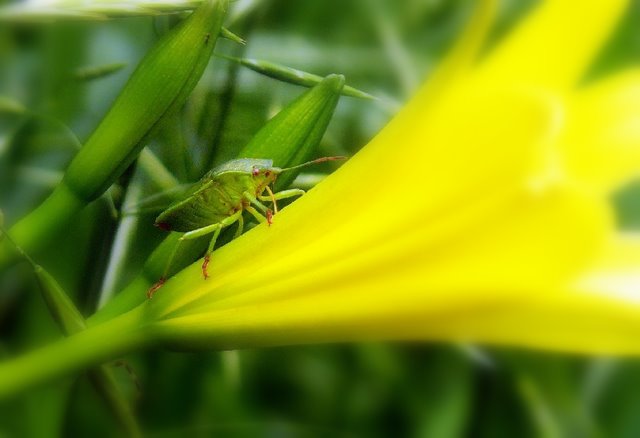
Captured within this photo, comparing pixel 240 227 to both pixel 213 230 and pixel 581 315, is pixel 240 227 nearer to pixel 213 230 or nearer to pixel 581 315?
pixel 213 230

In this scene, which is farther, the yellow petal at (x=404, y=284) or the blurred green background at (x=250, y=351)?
the blurred green background at (x=250, y=351)

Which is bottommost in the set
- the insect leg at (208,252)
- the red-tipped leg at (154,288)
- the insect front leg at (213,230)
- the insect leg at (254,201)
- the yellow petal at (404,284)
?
the yellow petal at (404,284)

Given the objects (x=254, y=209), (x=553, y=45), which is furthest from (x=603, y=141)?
(x=254, y=209)

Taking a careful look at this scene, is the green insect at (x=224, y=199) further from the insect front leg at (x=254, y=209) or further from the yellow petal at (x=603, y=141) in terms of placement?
the yellow petal at (x=603, y=141)

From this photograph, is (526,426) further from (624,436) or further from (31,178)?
(31,178)

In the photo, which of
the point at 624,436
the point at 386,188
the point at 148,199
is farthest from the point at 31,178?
the point at 624,436

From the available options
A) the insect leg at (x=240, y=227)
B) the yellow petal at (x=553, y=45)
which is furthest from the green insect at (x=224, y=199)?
the yellow petal at (x=553, y=45)
